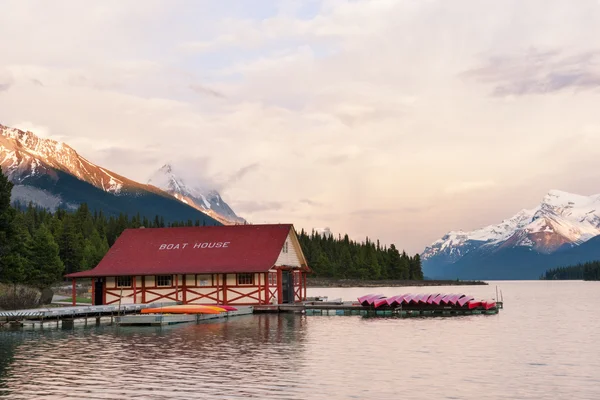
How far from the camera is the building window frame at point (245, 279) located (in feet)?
217

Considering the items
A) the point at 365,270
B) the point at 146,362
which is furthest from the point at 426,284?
the point at 146,362

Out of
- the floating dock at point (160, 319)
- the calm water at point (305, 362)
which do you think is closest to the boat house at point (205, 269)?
the floating dock at point (160, 319)

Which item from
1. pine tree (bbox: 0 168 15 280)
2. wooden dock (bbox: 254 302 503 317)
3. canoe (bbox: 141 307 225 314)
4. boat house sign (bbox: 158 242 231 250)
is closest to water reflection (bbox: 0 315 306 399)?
canoe (bbox: 141 307 225 314)

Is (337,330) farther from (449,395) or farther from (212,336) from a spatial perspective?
(449,395)

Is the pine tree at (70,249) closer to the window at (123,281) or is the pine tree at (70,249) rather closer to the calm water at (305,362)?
the window at (123,281)

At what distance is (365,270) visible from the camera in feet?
621

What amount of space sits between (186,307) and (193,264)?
31.2ft

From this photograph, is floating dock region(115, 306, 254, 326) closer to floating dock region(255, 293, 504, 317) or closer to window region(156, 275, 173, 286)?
A: floating dock region(255, 293, 504, 317)

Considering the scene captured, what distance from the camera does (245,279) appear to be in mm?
66125

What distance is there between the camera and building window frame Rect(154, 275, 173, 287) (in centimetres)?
6738

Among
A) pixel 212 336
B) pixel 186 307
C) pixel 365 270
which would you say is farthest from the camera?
pixel 365 270

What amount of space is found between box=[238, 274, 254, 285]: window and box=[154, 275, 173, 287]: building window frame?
659cm

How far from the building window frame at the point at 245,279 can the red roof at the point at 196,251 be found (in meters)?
1.23

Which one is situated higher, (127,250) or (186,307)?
(127,250)
